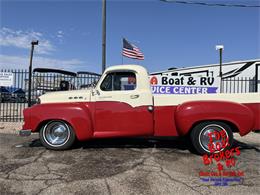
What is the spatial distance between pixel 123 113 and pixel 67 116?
4.15 feet

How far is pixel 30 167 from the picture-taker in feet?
16.1

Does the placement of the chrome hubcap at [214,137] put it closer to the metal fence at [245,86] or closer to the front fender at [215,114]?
the front fender at [215,114]

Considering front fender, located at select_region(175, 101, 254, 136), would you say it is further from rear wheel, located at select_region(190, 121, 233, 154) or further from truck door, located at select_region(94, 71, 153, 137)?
truck door, located at select_region(94, 71, 153, 137)

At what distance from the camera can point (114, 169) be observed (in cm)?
481

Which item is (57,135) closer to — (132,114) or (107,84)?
(107,84)

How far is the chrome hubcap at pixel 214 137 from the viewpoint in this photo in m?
5.74

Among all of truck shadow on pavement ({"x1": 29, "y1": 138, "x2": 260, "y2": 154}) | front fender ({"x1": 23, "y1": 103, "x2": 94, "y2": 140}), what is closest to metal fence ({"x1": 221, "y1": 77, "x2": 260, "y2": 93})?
truck shadow on pavement ({"x1": 29, "y1": 138, "x2": 260, "y2": 154})

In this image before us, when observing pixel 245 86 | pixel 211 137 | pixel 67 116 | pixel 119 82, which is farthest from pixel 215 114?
pixel 245 86

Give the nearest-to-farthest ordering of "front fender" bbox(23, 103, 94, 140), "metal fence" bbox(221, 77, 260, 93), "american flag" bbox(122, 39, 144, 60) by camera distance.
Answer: "front fender" bbox(23, 103, 94, 140)
"american flag" bbox(122, 39, 144, 60)
"metal fence" bbox(221, 77, 260, 93)

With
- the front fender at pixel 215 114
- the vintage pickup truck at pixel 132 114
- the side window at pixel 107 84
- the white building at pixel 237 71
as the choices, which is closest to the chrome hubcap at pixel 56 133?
the vintage pickup truck at pixel 132 114

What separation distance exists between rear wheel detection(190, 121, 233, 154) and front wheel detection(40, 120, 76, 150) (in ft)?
9.21

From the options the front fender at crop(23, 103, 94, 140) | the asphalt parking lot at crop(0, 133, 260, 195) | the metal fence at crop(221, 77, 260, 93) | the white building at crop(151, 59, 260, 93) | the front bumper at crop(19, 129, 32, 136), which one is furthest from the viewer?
the white building at crop(151, 59, 260, 93)

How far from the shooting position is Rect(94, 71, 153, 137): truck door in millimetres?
5926

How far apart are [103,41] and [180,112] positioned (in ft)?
20.4
